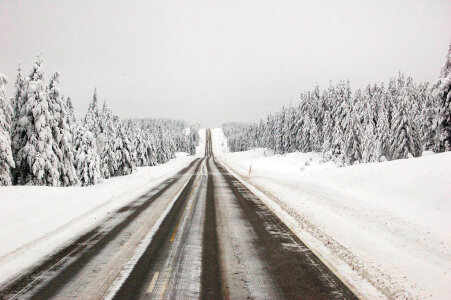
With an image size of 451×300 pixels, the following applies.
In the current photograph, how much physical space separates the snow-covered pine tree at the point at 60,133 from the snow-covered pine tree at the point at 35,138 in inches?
52.6

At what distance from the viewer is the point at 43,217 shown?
14695 mm

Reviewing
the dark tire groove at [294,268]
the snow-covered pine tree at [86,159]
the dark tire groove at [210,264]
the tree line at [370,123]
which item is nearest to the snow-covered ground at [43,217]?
the dark tire groove at [210,264]

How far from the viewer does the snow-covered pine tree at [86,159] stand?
37094mm

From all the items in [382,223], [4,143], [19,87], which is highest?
[19,87]

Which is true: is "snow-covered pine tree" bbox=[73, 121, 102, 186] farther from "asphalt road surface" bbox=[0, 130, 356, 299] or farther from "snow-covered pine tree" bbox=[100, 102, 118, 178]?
"asphalt road surface" bbox=[0, 130, 356, 299]

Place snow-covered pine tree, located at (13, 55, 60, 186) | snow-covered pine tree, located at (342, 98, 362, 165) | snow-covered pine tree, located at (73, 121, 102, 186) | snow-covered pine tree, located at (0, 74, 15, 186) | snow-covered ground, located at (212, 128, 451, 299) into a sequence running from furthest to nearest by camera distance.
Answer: snow-covered pine tree, located at (342, 98, 362, 165) → snow-covered pine tree, located at (73, 121, 102, 186) → snow-covered pine tree, located at (13, 55, 60, 186) → snow-covered pine tree, located at (0, 74, 15, 186) → snow-covered ground, located at (212, 128, 451, 299)

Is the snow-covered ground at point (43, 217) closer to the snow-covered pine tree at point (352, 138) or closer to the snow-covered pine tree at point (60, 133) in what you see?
the snow-covered pine tree at point (60, 133)

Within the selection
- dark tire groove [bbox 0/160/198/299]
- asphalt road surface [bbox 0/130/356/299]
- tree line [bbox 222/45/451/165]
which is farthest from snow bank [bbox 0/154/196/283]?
tree line [bbox 222/45/451/165]

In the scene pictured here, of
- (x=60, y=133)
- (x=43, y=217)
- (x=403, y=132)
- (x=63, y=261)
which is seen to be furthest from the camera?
(x=403, y=132)

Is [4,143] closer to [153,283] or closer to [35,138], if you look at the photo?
[35,138]

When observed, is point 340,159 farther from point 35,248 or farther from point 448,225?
point 35,248

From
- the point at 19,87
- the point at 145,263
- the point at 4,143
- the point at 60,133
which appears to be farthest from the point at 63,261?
the point at 19,87

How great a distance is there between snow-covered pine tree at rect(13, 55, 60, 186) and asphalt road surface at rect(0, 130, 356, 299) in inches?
660

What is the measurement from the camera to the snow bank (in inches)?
386
